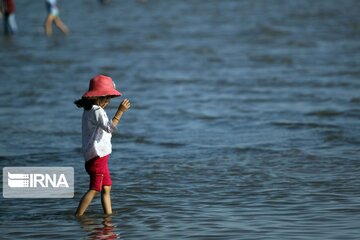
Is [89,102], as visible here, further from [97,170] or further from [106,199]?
[106,199]

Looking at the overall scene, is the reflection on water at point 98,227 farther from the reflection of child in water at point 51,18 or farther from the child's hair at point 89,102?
the reflection of child in water at point 51,18

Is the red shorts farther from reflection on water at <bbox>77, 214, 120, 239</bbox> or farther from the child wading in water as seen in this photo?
reflection on water at <bbox>77, 214, 120, 239</bbox>

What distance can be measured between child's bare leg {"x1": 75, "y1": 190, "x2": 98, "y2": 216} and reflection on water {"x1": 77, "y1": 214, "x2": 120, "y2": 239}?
0.07 m

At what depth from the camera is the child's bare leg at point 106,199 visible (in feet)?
27.9

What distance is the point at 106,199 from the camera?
8.59m

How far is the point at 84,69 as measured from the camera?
68.2 ft

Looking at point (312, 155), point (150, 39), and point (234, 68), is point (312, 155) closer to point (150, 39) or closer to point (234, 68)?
point (234, 68)

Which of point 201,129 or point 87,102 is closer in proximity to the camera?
point 87,102

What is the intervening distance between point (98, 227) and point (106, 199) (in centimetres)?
30

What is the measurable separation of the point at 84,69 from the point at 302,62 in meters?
4.50

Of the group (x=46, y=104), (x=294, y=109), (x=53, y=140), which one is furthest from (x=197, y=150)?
(x=46, y=104)

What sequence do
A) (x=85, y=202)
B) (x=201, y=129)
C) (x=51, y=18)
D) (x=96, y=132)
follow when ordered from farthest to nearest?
(x=51, y=18), (x=201, y=129), (x=85, y=202), (x=96, y=132)

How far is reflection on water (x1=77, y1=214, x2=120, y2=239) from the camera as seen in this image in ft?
26.7

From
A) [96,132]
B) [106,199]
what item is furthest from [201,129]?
[96,132]
